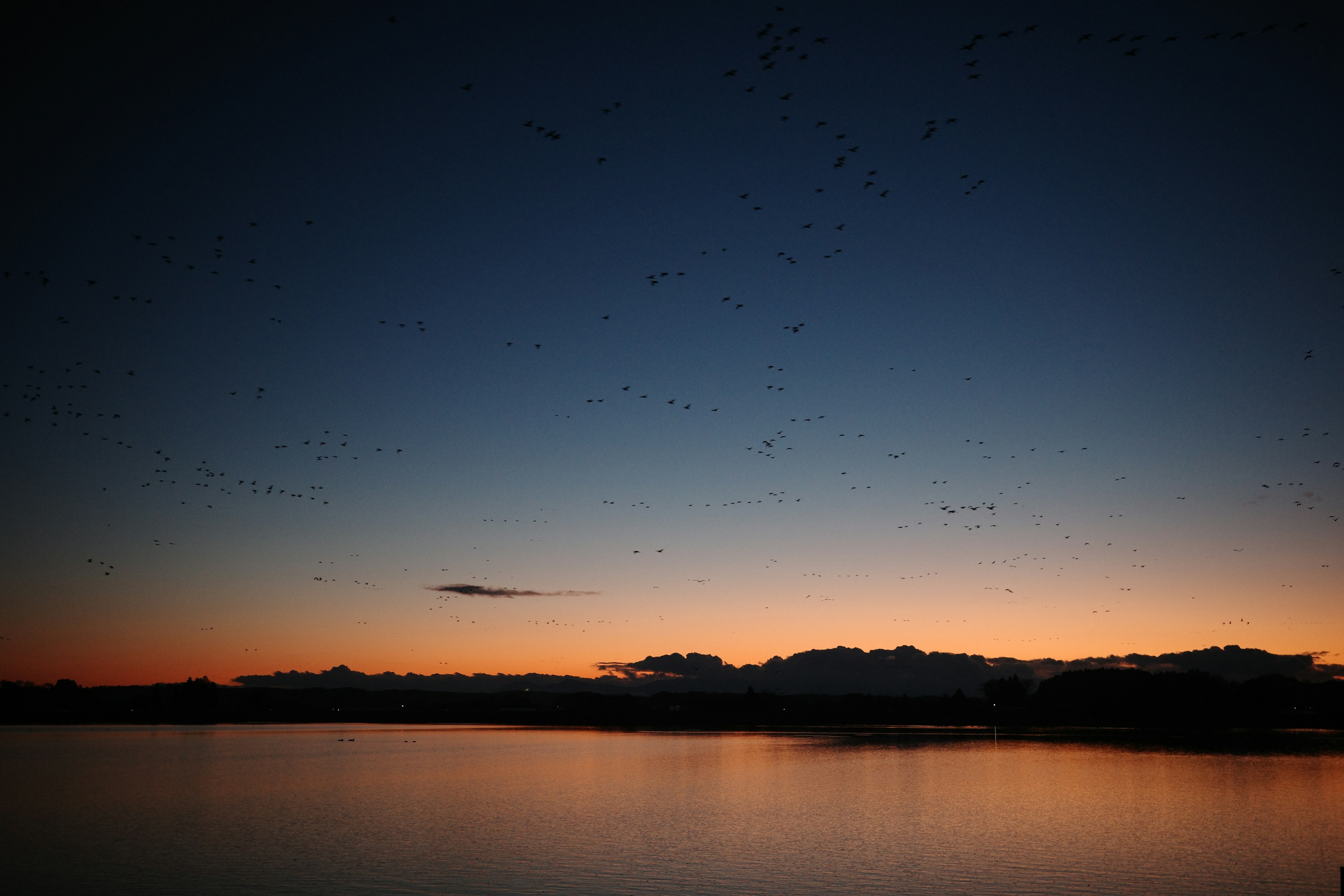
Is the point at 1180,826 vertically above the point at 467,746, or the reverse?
the point at 1180,826

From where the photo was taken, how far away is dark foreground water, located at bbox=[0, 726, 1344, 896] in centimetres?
2778

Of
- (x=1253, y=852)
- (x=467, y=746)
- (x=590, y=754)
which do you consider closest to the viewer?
(x=1253, y=852)

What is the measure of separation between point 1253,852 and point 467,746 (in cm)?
10217

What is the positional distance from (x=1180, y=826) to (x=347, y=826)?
37604 millimetres

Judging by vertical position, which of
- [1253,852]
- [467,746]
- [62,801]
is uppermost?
[1253,852]

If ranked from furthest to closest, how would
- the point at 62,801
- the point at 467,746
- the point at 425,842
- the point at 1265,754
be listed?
the point at 467,746, the point at 1265,754, the point at 62,801, the point at 425,842

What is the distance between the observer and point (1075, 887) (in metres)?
26.5

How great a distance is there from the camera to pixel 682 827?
3925 cm

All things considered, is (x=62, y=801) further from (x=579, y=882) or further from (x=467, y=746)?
(x=467, y=746)

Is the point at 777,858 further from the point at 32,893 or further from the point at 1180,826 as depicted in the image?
the point at 32,893

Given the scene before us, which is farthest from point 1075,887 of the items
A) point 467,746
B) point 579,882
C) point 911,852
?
point 467,746

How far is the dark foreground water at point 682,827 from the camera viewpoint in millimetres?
27781

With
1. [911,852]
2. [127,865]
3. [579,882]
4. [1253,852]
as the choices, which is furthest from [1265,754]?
[127,865]

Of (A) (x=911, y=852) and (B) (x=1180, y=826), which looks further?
(B) (x=1180, y=826)
